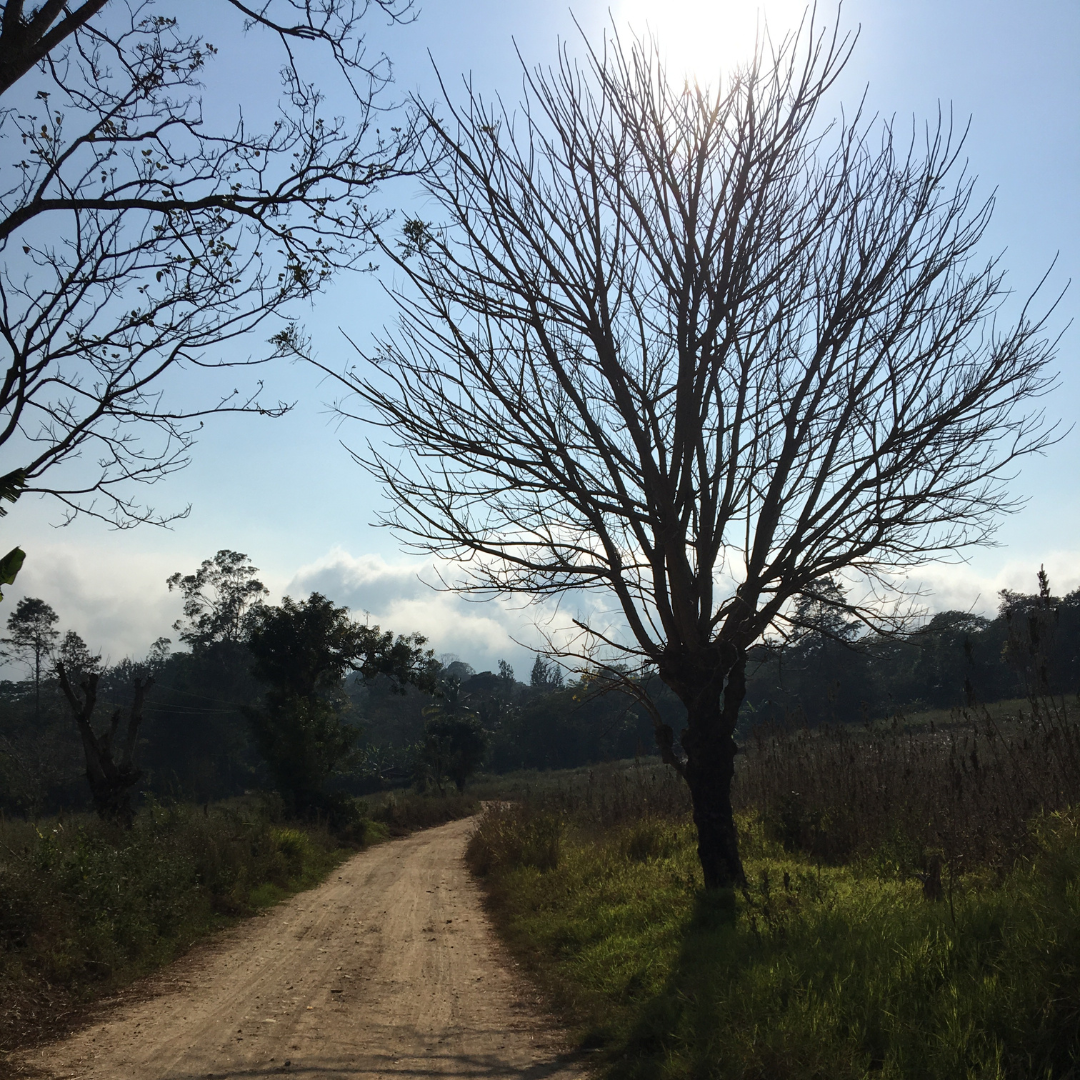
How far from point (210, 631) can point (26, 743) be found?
1400 centimetres

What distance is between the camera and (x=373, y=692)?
91.2 m

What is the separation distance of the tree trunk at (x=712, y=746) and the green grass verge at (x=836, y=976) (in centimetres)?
Answer: 42

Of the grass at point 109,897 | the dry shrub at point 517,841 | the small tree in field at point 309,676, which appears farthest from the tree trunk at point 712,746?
the small tree in field at point 309,676

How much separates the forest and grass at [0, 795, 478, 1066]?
171 cm

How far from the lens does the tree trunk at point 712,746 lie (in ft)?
23.9

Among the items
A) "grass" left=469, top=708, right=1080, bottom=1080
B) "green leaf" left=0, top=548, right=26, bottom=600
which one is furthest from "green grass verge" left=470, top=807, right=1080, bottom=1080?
"green leaf" left=0, top=548, right=26, bottom=600

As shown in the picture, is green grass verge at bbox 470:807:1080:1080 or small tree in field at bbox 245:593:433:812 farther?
small tree in field at bbox 245:593:433:812

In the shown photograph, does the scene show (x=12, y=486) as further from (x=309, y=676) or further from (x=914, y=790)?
(x=309, y=676)

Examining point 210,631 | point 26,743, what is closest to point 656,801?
point 26,743

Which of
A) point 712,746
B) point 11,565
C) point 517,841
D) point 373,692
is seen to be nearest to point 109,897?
point 11,565

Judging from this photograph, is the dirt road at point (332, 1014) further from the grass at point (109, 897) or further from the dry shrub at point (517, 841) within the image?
the dry shrub at point (517, 841)

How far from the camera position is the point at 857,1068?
3.34 metres

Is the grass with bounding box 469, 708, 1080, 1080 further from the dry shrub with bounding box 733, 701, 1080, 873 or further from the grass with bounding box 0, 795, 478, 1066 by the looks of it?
the grass with bounding box 0, 795, 478, 1066

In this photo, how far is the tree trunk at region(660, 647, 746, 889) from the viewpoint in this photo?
23.9ft
